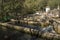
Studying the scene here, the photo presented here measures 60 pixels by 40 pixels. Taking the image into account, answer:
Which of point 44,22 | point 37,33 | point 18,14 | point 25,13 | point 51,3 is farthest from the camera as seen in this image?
point 51,3

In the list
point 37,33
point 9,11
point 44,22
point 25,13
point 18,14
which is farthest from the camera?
point 25,13

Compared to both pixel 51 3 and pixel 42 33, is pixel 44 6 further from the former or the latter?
pixel 42 33

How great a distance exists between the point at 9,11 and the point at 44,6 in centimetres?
1452

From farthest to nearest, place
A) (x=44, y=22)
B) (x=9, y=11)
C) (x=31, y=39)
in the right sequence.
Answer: (x=9, y=11), (x=44, y=22), (x=31, y=39)

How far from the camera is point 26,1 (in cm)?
3991

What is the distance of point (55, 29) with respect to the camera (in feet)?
60.4

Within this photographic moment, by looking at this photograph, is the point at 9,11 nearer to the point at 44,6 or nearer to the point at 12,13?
the point at 12,13

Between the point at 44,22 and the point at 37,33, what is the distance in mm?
7312

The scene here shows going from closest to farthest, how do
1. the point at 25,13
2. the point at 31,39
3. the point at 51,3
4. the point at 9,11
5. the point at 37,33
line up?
the point at 31,39 < the point at 37,33 < the point at 9,11 < the point at 25,13 < the point at 51,3

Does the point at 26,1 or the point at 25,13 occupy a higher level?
the point at 26,1

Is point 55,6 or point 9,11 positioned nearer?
point 9,11

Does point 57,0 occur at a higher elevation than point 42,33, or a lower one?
higher

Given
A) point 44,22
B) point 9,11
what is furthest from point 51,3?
point 44,22

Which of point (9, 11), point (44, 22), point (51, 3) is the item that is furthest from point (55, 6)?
point (44, 22)
